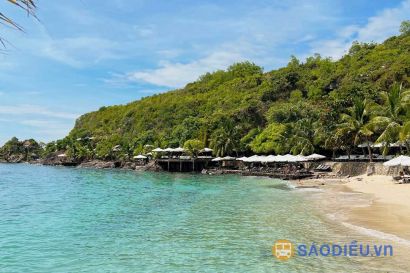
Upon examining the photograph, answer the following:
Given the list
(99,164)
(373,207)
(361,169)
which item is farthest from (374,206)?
(99,164)

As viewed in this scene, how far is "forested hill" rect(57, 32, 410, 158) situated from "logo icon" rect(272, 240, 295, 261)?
15.7 meters

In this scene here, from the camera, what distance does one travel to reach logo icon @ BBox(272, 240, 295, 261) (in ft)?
36.4

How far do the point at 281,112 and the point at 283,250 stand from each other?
173 feet

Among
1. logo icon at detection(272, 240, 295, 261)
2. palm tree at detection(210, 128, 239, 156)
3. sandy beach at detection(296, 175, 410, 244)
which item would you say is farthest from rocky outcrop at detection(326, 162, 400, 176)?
logo icon at detection(272, 240, 295, 261)

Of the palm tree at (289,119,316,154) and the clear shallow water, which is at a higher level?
the palm tree at (289,119,316,154)

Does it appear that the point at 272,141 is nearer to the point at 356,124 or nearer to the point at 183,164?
the point at 183,164

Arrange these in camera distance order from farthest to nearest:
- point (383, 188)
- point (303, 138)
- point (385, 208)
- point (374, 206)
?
point (303, 138) → point (383, 188) → point (374, 206) → point (385, 208)

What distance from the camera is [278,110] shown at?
63719mm

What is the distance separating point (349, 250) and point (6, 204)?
22.9 metres

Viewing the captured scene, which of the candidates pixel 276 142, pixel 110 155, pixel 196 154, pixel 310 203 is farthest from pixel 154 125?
pixel 310 203

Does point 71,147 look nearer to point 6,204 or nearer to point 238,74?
point 238,74

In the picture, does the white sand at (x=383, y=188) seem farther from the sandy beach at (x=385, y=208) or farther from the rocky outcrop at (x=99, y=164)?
the rocky outcrop at (x=99, y=164)

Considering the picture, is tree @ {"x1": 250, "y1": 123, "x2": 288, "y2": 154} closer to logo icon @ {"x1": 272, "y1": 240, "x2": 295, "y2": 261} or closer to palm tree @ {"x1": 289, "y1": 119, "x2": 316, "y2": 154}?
palm tree @ {"x1": 289, "y1": 119, "x2": 316, "y2": 154}

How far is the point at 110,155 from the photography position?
299 feet
